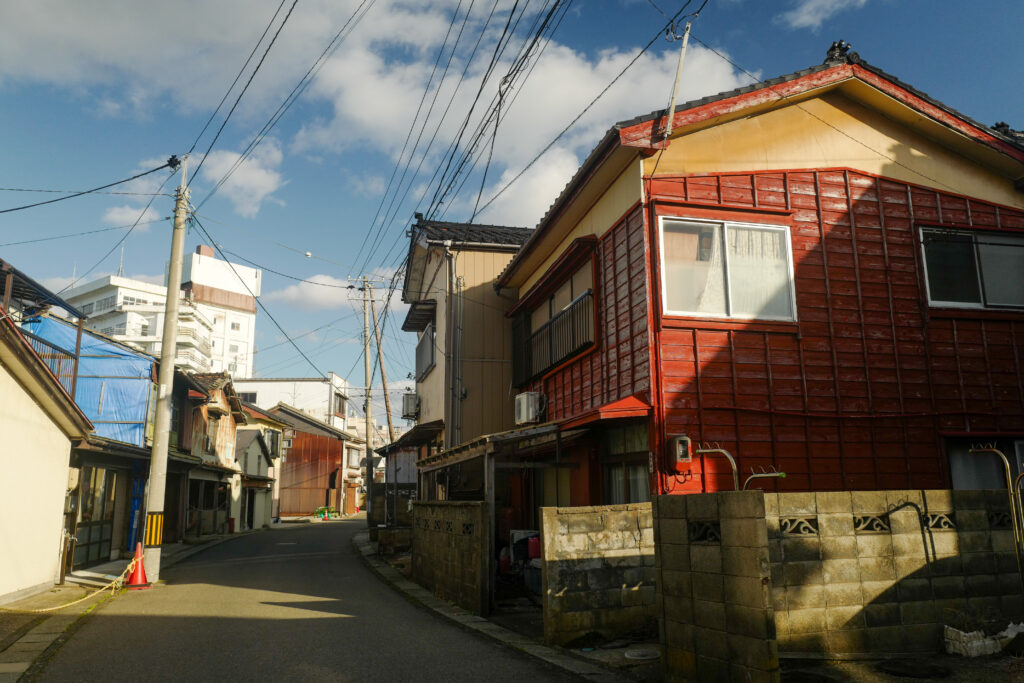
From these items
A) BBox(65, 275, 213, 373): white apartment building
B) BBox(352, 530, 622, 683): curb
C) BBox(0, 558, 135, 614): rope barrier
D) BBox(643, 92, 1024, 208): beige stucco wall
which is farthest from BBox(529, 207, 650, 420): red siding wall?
BBox(65, 275, 213, 373): white apartment building

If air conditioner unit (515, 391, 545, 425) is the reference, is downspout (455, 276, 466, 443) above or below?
above

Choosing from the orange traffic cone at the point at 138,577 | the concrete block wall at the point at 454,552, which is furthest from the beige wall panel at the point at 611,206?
the orange traffic cone at the point at 138,577

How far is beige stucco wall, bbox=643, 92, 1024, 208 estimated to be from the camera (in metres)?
11.0

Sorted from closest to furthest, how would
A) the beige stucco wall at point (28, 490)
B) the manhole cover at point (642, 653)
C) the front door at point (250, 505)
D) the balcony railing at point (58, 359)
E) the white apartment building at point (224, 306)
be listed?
the manhole cover at point (642, 653) < the beige stucco wall at point (28, 490) < the balcony railing at point (58, 359) < the front door at point (250, 505) < the white apartment building at point (224, 306)

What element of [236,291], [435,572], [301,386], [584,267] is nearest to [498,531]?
[435,572]

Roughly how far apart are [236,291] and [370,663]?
96.0 m

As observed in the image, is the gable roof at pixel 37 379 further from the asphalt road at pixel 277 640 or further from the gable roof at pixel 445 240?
the gable roof at pixel 445 240

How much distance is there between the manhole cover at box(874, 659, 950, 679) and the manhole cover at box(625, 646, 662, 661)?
80.4 inches

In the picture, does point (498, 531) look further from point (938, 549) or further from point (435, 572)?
point (938, 549)

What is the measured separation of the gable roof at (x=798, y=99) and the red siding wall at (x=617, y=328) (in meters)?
1.05

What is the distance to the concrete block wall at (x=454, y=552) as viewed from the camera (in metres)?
10.2

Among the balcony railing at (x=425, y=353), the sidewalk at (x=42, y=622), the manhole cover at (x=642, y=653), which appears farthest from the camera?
the balcony railing at (x=425, y=353)

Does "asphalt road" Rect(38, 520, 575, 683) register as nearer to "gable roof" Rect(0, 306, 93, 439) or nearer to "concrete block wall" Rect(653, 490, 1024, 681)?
"concrete block wall" Rect(653, 490, 1024, 681)

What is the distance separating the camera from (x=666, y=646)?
20.7ft
